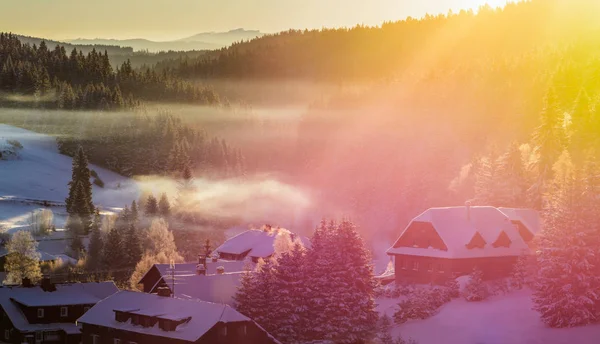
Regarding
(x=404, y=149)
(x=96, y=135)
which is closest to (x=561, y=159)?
(x=404, y=149)

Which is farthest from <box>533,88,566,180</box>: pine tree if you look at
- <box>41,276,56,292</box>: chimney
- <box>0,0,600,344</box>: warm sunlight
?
<box>41,276,56,292</box>: chimney

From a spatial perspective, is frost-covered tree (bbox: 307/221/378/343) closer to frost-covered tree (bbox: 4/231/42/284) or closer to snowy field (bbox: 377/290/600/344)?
snowy field (bbox: 377/290/600/344)

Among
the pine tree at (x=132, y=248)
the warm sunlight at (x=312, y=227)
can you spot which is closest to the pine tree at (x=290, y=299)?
the warm sunlight at (x=312, y=227)

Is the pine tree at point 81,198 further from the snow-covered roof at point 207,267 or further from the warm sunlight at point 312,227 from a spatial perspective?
Result: the snow-covered roof at point 207,267

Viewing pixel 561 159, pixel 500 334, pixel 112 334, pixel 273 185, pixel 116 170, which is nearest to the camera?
pixel 500 334

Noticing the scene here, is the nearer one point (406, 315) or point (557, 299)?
point (557, 299)

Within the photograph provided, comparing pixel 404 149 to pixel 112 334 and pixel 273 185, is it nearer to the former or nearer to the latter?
pixel 273 185

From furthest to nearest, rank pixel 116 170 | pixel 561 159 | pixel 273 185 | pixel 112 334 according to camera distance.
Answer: pixel 273 185 → pixel 116 170 → pixel 561 159 → pixel 112 334
